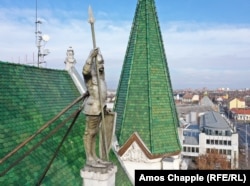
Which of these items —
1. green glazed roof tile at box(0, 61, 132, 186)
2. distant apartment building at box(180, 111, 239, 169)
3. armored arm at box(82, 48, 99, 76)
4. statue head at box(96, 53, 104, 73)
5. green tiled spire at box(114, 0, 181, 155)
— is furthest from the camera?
distant apartment building at box(180, 111, 239, 169)

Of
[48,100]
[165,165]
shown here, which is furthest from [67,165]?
[165,165]

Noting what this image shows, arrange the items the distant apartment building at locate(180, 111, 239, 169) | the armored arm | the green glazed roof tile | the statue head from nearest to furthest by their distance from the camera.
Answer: the armored arm, the statue head, the green glazed roof tile, the distant apartment building at locate(180, 111, 239, 169)

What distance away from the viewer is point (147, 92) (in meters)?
13.5

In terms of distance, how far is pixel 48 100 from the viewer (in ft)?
37.4

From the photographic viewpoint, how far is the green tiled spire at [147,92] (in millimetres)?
13219

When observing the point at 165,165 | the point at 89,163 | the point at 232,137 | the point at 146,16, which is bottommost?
the point at 232,137

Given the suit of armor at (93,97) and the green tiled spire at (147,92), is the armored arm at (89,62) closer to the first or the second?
the suit of armor at (93,97)

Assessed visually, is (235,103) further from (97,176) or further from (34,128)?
(97,176)

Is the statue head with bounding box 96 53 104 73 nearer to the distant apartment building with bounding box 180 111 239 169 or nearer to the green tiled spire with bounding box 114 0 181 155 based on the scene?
the green tiled spire with bounding box 114 0 181 155

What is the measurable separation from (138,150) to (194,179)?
3482mm

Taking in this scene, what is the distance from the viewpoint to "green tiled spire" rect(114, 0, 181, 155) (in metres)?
13.2

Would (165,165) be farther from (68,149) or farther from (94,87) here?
(94,87)

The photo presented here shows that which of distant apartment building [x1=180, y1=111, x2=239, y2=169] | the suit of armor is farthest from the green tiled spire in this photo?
distant apartment building [x1=180, y1=111, x2=239, y2=169]

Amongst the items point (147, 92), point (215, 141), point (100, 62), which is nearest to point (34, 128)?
point (100, 62)
